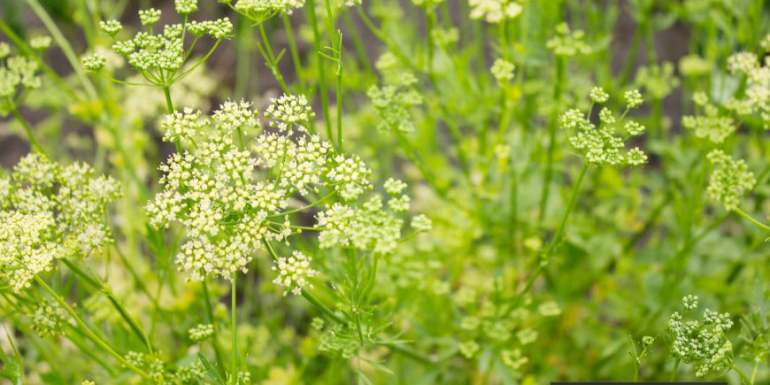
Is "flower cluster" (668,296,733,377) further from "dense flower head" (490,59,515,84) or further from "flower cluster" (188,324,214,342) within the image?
"flower cluster" (188,324,214,342)

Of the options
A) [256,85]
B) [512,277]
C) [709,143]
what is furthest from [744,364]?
[256,85]

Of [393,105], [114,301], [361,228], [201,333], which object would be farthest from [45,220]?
[393,105]

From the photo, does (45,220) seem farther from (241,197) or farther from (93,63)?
(241,197)

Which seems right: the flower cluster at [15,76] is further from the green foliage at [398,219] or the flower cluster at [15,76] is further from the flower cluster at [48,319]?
the flower cluster at [48,319]

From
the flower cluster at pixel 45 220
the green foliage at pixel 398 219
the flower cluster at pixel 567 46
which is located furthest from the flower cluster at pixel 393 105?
the flower cluster at pixel 45 220

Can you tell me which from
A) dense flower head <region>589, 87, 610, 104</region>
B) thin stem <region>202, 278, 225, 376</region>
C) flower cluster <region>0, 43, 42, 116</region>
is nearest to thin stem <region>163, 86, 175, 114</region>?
thin stem <region>202, 278, 225, 376</region>
